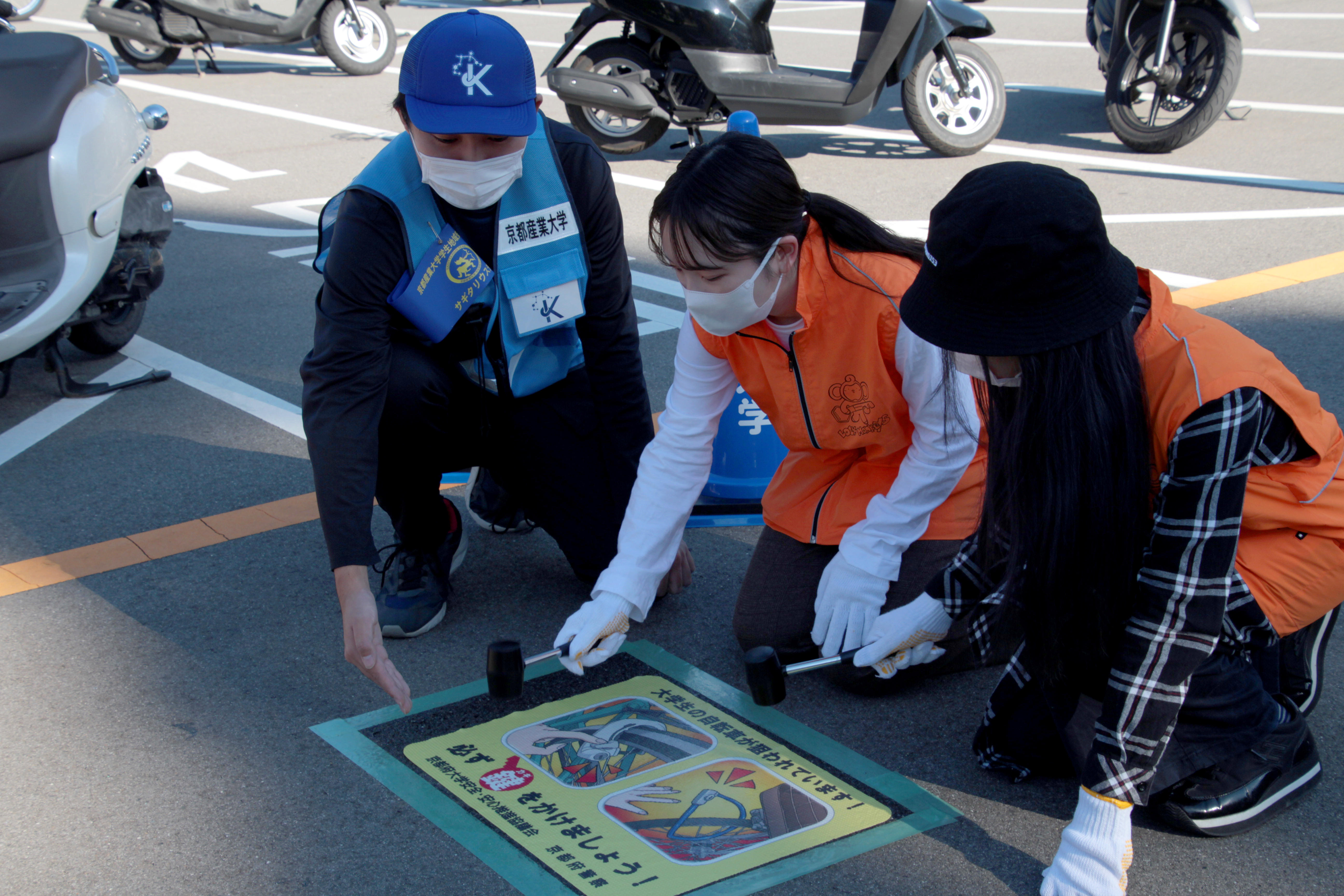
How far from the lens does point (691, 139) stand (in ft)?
24.5

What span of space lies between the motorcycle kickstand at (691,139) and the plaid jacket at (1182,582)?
565cm

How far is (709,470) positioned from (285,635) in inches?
38.7

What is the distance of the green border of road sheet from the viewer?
1.87 meters

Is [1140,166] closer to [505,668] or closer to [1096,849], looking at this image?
[505,668]

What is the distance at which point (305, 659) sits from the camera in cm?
254

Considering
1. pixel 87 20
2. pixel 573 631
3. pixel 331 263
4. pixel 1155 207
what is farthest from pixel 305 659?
pixel 87 20

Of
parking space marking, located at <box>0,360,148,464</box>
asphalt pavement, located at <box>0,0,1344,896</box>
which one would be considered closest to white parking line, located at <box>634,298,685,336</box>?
asphalt pavement, located at <box>0,0,1344,896</box>

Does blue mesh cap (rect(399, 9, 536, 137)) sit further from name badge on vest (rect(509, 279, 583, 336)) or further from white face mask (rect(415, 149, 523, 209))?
name badge on vest (rect(509, 279, 583, 336))

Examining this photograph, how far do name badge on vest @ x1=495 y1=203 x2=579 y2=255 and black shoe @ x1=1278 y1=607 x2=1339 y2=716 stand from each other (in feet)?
5.09

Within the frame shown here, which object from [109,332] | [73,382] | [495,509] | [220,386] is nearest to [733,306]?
[495,509]

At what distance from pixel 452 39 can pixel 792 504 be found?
1118mm

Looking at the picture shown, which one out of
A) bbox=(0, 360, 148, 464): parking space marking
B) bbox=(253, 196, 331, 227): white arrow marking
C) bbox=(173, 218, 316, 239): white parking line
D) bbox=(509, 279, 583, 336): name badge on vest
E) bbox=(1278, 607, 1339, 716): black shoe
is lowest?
bbox=(0, 360, 148, 464): parking space marking

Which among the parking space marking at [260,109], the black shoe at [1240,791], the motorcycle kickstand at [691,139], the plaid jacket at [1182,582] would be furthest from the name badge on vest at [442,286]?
the parking space marking at [260,109]

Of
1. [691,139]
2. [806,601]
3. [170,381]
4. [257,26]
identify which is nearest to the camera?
[806,601]
